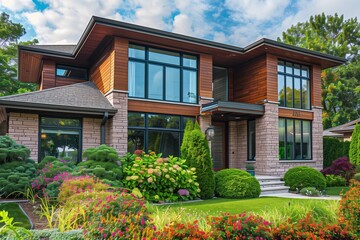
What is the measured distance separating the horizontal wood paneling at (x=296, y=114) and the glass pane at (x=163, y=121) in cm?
523

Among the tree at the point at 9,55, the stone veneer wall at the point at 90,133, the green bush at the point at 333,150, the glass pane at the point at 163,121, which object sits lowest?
the green bush at the point at 333,150

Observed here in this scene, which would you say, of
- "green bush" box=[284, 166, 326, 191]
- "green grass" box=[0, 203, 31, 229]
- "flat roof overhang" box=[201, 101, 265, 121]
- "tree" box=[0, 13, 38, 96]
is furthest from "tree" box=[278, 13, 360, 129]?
"green grass" box=[0, 203, 31, 229]

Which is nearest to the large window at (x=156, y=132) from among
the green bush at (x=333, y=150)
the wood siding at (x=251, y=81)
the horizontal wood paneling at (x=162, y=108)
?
the horizontal wood paneling at (x=162, y=108)

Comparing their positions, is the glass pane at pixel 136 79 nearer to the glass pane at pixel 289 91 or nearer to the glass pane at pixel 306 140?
the glass pane at pixel 289 91

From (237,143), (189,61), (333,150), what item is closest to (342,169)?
(333,150)

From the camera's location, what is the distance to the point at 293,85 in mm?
15109

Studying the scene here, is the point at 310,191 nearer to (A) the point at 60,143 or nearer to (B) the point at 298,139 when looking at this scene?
(B) the point at 298,139

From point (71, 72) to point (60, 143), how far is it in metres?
4.93

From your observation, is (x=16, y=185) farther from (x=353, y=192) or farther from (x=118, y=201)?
(x=353, y=192)

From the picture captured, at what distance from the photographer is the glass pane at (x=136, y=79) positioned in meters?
11.8

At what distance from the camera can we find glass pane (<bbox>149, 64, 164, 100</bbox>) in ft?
40.2

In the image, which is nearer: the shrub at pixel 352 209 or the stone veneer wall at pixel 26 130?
the shrub at pixel 352 209

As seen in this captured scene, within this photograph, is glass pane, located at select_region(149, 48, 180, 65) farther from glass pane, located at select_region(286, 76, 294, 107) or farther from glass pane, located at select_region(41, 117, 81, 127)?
glass pane, located at select_region(286, 76, 294, 107)

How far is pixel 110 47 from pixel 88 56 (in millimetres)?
2335
